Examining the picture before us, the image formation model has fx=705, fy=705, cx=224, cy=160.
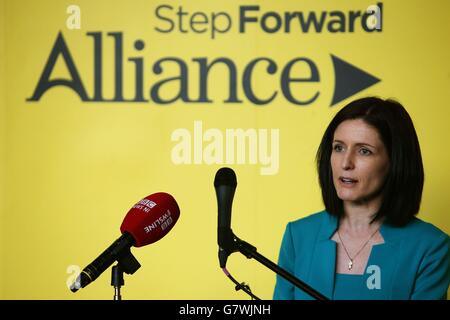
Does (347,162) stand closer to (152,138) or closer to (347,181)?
(347,181)

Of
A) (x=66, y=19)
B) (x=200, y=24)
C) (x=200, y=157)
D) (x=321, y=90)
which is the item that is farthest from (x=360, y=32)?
(x=66, y=19)

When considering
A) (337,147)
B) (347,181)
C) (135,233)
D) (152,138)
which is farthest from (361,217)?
(152,138)

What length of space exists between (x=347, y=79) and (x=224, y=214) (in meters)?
2.45

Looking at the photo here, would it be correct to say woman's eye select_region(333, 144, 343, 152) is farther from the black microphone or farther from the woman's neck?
the black microphone

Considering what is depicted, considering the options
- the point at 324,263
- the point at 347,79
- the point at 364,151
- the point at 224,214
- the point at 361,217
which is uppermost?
the point at 347,79

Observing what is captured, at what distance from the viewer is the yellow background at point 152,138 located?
3783 millimetres

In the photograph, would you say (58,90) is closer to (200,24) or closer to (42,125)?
(42,125)

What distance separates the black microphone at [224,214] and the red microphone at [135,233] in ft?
0.59

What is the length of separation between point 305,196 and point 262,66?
0.74m

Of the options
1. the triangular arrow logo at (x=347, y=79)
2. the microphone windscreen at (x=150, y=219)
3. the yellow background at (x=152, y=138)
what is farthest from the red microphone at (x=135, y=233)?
the triangular arrow logo at (x=347, y=79)

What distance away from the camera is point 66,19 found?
12.5 ft

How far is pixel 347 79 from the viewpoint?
12.5 feet

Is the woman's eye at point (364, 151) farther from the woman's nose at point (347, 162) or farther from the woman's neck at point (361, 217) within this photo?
the woman's neck at point (361, 217)

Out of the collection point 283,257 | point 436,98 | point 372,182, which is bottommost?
point 283,257
